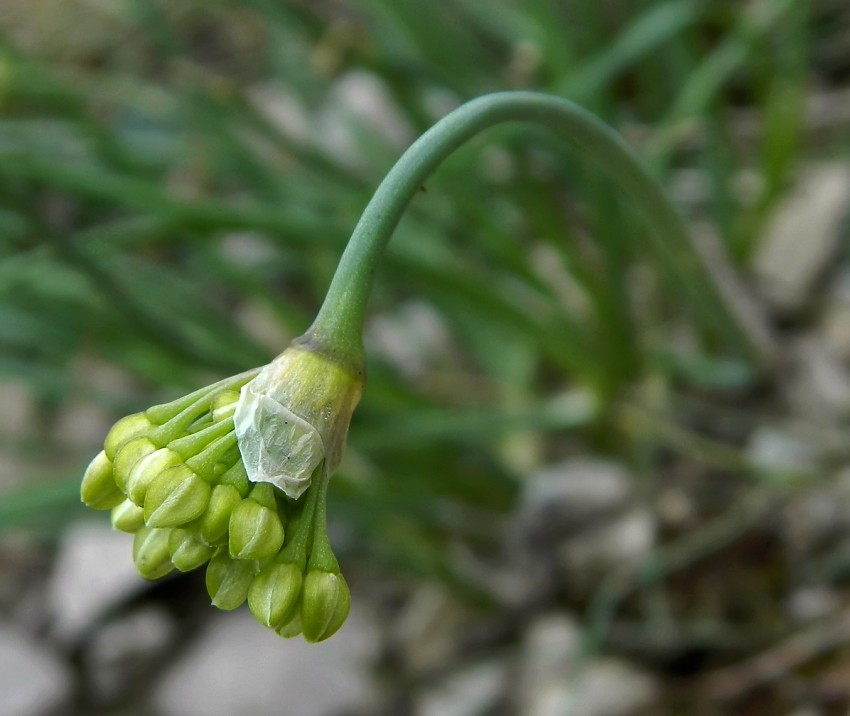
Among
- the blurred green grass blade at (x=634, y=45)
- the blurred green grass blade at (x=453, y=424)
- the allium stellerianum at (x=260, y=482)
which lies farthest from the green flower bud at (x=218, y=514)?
the blurred green grass blade at (x=634, y=45)

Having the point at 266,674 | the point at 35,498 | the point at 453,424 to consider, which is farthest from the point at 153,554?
the point at 266,674

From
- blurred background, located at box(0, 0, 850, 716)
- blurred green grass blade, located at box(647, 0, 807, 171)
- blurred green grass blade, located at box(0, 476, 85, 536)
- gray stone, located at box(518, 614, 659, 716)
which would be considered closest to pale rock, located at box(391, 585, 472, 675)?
blurred background, located at box(0, 0, 850, 716)

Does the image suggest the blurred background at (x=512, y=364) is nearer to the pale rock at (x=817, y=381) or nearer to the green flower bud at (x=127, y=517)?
the pale rock at (x=817, y=381)

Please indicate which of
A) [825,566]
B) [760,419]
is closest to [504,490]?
[760,419]

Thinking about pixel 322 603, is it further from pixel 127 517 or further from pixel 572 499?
pixel 572 499

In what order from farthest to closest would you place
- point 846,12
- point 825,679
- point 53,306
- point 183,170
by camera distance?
point 183,170, point 846,12, point 53,306, point 825,679

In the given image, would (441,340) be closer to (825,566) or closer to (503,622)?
(503,622)
